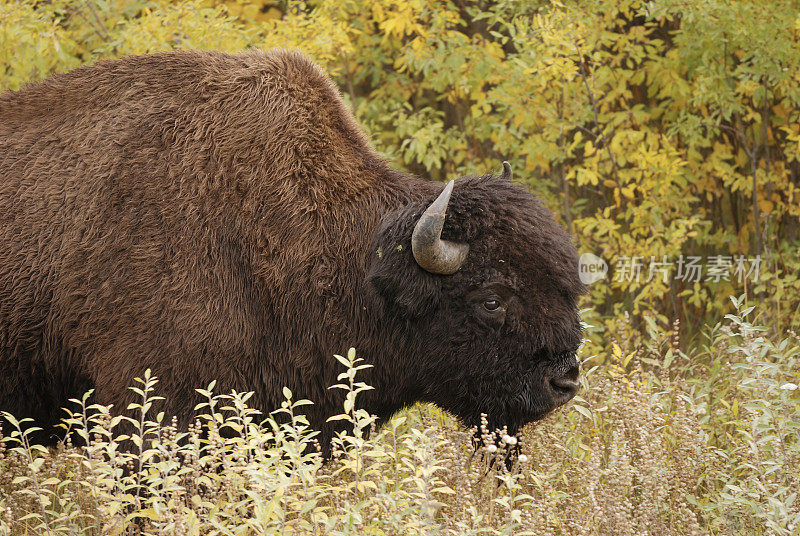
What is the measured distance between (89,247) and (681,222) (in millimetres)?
4844

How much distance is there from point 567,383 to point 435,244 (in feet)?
2.90

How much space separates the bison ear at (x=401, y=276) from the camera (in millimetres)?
4559

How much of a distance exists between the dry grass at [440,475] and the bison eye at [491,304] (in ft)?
1.96

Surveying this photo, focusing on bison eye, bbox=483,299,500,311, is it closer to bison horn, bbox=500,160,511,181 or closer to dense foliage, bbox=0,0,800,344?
bison horn, bbox=500,160,511,181

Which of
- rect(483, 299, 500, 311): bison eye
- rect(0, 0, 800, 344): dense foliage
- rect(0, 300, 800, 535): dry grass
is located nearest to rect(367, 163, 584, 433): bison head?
rect(483, 299, 500, 311): bison eye

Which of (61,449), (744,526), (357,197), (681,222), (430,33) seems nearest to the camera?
(744,526)

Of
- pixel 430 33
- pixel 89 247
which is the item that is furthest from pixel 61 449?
pixel 430 33

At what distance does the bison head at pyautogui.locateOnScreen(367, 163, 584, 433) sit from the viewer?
4504 mm

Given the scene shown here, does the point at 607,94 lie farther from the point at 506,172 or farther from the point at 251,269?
the point at 251,269

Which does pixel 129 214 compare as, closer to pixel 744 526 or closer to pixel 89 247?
pixel 89 247

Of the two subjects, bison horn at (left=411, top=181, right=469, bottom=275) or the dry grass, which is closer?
the dry grass

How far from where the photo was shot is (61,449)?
17.5ft

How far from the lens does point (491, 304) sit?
4547 mm

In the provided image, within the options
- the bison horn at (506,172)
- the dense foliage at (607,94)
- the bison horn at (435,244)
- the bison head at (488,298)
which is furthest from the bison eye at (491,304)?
the dense foliage at (607,94)
